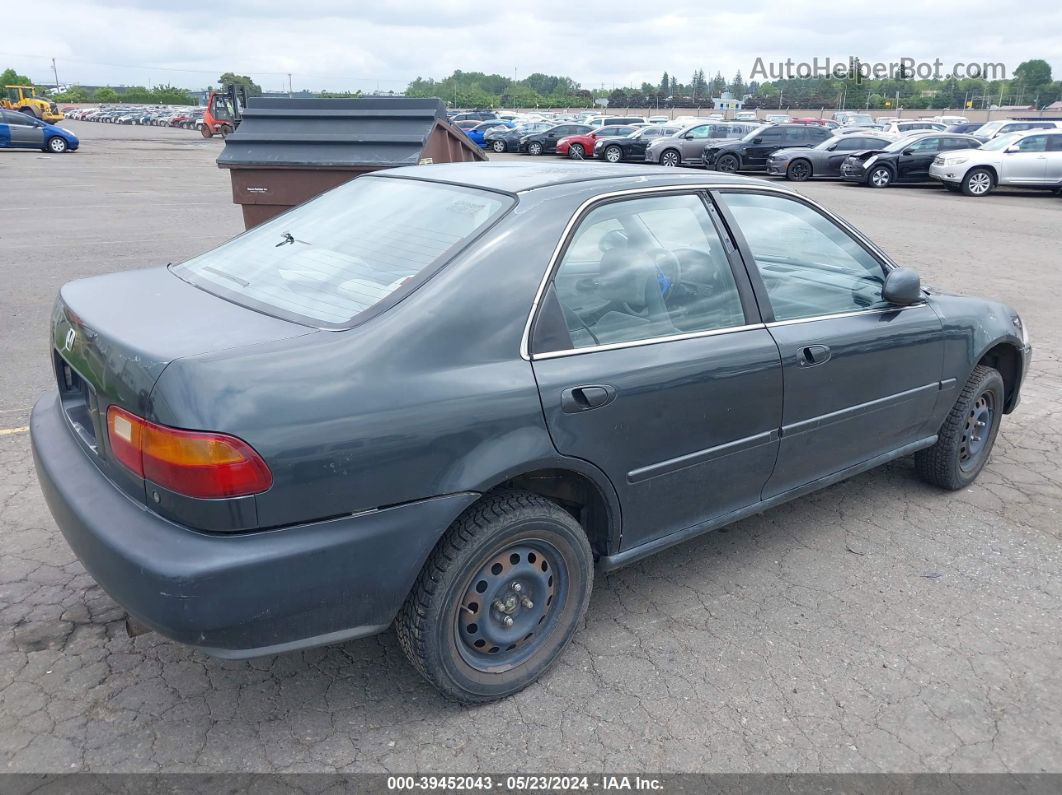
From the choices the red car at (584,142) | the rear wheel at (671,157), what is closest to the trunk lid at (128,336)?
the rear wheel at (671,157)

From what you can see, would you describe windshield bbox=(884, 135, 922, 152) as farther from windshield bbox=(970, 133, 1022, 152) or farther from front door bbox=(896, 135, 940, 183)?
windshield bbox=(970, 133, 1022, 152)

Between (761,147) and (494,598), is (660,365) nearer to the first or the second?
(494,598)

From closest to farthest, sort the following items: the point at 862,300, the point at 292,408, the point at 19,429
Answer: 1. the point at 292,408
2. the point at 862,300
3. the point at 19,429

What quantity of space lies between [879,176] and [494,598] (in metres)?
21.9

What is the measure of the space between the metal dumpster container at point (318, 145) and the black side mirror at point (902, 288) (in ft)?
14.4

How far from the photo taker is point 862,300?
369 centimetres

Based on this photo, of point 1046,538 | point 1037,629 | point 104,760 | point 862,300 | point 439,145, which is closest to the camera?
point 104,760

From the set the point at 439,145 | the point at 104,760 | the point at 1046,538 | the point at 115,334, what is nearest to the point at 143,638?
the point at 104,760

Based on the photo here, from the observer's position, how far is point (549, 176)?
3.17m

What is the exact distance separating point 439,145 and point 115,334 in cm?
569

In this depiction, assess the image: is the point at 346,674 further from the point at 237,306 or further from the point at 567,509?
the point at 237,306

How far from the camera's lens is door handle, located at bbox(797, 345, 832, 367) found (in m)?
3.30

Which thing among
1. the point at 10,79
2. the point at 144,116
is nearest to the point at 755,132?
the point at 144,116

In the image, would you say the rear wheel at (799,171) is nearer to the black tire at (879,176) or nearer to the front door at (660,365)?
the black tire at (879,176)
